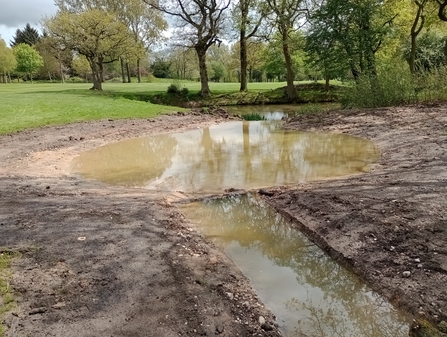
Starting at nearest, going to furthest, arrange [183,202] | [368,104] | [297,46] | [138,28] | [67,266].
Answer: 1. [67,266]
2. [183,202]
3. [368,104]
4. [297,46]
5. [138,28]

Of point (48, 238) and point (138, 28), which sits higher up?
point (138, 28)

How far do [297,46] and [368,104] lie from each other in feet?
39.3

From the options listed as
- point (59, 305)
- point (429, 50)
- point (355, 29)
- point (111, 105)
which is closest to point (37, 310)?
point (59, 305)

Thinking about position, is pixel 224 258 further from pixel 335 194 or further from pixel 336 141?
pixel 336 141

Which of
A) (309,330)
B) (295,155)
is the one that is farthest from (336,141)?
(309,330)

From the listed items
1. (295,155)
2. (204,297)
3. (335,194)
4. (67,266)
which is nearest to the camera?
(204,297)

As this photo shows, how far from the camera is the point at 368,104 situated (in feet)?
62.5

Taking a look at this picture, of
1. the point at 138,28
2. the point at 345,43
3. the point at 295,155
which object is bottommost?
the point at 295,155

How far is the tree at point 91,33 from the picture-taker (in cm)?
3266

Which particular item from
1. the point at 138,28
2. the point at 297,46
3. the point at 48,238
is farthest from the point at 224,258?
the point at 138,28

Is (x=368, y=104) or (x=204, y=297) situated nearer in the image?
(x=204, y=297)

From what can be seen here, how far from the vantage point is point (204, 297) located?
12.8ft

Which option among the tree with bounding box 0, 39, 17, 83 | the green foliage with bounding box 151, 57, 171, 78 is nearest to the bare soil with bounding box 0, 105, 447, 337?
the tree with bounding box 0, 39, 17, 83

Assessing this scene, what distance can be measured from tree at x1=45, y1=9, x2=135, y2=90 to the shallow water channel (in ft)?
67.8
